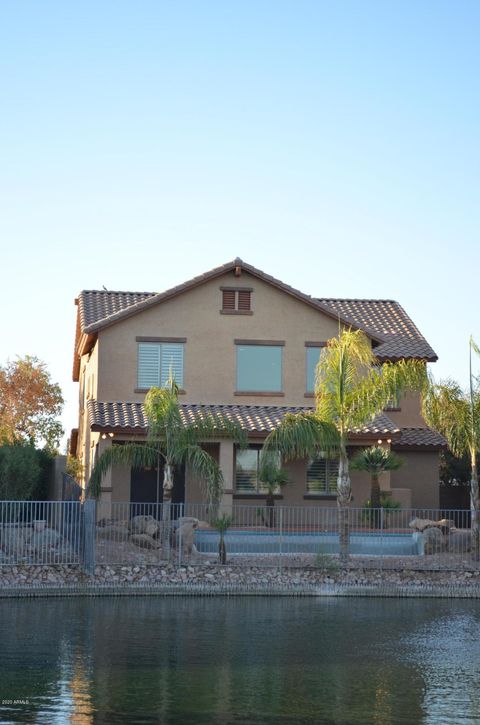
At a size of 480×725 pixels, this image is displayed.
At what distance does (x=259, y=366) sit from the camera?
36.5m

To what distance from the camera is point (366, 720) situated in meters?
13.2

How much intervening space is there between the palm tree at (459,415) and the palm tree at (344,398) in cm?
66

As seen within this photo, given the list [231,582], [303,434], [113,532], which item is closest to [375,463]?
[303,434]

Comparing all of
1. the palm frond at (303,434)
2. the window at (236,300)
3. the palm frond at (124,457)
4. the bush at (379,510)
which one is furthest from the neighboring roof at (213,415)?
the palm frond at (303,434)

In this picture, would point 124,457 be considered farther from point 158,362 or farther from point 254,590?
point 158,362

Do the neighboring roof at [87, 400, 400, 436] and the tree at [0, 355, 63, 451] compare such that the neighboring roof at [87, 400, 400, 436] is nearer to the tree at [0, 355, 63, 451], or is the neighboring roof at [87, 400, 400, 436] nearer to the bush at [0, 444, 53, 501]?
the bush at [0, 444, 53, 501]

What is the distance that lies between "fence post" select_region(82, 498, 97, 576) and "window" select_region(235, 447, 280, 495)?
955cm

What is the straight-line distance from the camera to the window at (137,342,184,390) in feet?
118

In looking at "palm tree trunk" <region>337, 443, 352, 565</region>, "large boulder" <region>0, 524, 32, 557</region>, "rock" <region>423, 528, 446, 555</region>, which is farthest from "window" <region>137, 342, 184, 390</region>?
"rock" <region>423, 528, 446, 555</region>

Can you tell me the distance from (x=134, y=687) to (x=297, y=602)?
35.8 ft

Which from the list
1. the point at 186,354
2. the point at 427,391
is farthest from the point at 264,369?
the point at 427,391

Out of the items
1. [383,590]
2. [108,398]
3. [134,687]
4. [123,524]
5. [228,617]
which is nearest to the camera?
[134,687]

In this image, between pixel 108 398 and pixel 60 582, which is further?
pixel 108 398

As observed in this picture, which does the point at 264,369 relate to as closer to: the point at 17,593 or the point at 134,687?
the point at 17,593
